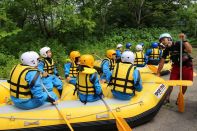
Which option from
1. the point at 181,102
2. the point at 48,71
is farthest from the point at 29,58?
the point at 181,102

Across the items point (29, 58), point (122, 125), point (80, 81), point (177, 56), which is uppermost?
point (29, 58)

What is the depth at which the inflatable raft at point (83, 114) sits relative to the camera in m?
5.53

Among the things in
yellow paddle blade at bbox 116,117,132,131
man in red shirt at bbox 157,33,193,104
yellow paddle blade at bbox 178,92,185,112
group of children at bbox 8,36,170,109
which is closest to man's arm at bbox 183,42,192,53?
man in red shirt at bbox 157,33,193,104

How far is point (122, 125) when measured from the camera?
551 centimetres

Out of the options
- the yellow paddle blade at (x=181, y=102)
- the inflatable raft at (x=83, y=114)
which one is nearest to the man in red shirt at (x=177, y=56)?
the yellow paddle blade at (x=181, y=102)

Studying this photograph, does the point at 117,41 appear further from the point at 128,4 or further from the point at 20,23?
the point at 20,23

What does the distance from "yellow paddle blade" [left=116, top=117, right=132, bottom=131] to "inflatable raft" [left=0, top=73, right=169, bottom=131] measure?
279 mm

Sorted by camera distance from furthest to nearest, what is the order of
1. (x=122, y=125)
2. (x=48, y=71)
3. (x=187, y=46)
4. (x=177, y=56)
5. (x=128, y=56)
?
(x=48, y=71) → (x=177, y=56) → (x=187, y=46) → (x=128, y=56) → (x=122, y=125)

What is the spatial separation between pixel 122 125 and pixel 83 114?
2.47 ft

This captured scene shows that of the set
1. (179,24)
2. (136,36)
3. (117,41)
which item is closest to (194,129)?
(117,41)

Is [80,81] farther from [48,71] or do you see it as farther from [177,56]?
[177,56]

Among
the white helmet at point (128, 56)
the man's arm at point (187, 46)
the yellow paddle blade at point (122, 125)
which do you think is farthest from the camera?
the man's arm at point (187, 46)

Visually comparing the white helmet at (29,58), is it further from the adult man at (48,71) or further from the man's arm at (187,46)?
the man's arm at (187,46)

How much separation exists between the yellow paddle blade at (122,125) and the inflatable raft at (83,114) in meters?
0.28
